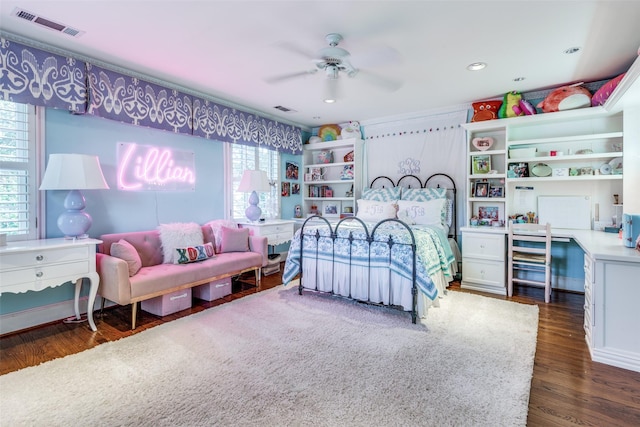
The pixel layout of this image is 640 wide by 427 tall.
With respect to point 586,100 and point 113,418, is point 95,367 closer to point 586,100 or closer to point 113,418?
point 113,418

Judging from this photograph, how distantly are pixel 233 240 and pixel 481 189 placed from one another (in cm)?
340

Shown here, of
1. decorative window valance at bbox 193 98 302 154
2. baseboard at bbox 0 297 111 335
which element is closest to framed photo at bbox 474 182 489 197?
decorative window valance at bbox 193 98 302 154

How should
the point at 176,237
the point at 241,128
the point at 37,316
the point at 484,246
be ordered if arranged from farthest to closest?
the point at 241,128 < the point at 484,246 < the point at 176,237 < the point at 37,316

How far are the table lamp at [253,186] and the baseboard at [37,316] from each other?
218cm

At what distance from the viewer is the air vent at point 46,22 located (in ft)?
7.86

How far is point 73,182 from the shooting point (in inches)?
111

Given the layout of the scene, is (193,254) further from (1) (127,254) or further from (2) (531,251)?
(2) (531,251)

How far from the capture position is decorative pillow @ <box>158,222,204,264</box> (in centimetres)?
359

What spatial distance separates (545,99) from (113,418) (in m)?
5.10

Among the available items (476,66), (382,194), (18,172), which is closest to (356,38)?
(476,66)

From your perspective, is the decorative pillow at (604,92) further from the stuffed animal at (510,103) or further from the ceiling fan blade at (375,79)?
the ceiling fan blade at (375,79)

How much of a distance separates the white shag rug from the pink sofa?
0.37 metres

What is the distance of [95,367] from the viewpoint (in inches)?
88.9

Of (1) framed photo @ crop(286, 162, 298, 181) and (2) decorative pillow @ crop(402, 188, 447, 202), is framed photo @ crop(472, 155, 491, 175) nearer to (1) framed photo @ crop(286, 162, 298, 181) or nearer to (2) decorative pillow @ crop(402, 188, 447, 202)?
(2) decorative pillow @ crop(402, 188, 447, 202)
